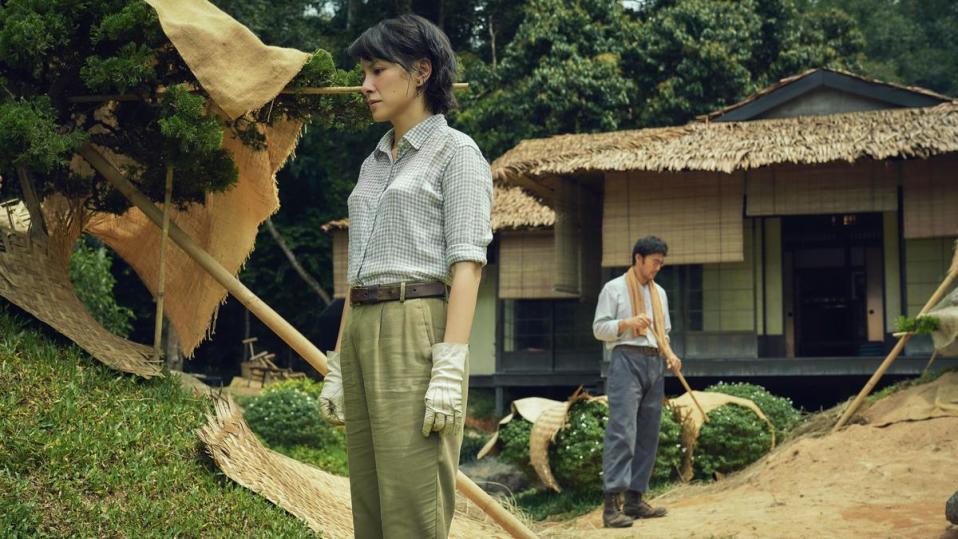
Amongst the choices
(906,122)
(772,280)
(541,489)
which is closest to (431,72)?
(541,489)

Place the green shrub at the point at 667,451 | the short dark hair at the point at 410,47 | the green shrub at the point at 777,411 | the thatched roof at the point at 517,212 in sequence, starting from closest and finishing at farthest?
the short dark hair at the point at 410,47 < the green shrub at the point at 667,451 < the green shrub at the point at 777,411 < the thatched roof at the point at 517,212

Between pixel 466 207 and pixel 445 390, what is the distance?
577 millimetres

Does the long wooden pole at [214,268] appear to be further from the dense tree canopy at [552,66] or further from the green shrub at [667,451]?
the dense tree canopy at [552,66]

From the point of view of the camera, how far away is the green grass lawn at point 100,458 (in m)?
4.98

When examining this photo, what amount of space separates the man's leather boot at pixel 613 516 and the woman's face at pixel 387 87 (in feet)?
16.3

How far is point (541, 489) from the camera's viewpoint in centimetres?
1128

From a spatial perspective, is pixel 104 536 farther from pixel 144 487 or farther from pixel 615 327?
pixel 615 327

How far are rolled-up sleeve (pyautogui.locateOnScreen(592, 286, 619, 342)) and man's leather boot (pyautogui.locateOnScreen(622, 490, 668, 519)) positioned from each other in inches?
47.3

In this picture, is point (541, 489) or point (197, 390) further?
point (541, 489)

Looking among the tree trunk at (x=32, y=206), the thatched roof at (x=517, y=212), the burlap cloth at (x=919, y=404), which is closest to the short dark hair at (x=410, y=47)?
the tree trunk at (x=32, y=206)

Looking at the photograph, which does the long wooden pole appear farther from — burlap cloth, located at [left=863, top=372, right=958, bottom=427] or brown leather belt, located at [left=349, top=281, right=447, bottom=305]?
burlap cloth, located at [left=863, top=372, right=958, bottom=427]

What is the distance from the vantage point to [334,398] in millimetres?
3854

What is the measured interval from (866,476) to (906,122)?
762cm

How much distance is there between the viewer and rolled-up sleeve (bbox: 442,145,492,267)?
11.8 feet
